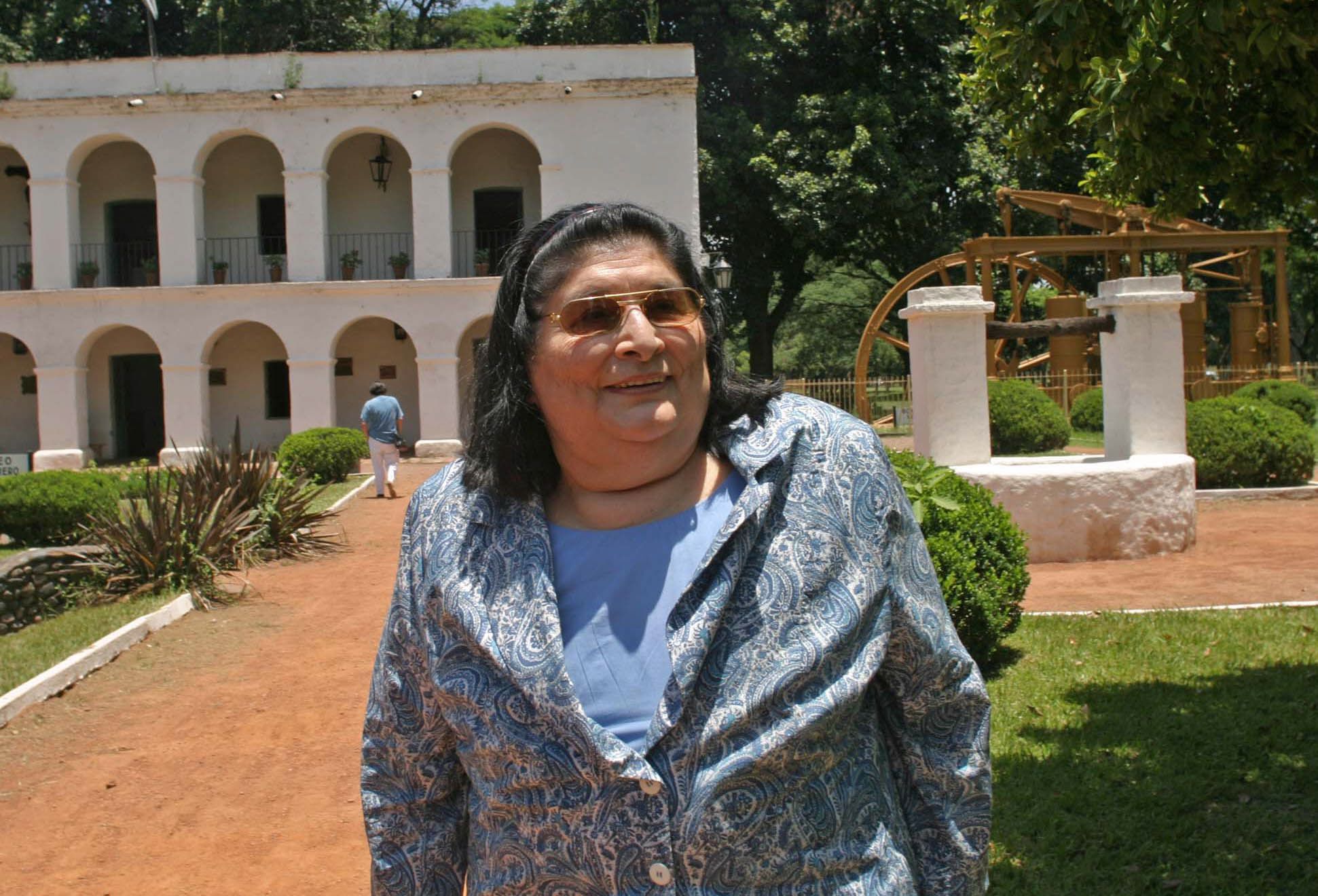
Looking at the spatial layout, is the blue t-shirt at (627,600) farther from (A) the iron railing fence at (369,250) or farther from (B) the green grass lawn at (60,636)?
(A) the iron railing fence at (369,250)

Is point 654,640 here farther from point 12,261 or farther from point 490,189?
point 12,261

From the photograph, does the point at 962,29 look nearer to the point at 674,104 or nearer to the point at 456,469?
the point at 674,104

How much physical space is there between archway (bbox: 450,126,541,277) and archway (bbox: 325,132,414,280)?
106cm

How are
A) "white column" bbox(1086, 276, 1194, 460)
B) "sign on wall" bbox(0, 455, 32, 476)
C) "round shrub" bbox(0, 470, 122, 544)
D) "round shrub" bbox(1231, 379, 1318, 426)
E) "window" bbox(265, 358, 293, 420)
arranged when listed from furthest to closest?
"window" bbox(265, 358, 293, 420) < "sign on wall" bbox(0, 455, 32, 476) < "round shrub" bbox(1231, 379, 1318, 426) < "round shrub" bbox(0, 470, 122, 544) < "white column" bbox(1086, 276, 1194, 460)

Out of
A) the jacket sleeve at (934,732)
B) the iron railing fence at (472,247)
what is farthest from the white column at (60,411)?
the jacket sleeve at (934,732)

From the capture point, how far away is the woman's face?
6.42 feet

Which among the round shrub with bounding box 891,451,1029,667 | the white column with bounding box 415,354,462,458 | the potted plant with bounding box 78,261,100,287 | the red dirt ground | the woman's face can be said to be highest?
the potted plant with bounding box 78,261,100,287

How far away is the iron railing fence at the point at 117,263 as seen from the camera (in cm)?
2494

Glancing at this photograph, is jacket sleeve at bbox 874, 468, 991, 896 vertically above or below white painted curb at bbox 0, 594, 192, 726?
above

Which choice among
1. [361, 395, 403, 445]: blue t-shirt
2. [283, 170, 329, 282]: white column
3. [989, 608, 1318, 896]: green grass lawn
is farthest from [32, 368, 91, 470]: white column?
[989, 608, 1318, 896]: green grass lawn

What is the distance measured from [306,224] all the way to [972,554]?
66.5 ft

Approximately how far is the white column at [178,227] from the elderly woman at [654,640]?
24191 mm

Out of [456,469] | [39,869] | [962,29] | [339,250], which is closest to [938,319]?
[39,869]

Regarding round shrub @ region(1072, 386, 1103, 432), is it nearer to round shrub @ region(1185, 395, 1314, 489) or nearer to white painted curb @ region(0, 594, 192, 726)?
round shrub @ region(1185, 395, 1314, 489)
